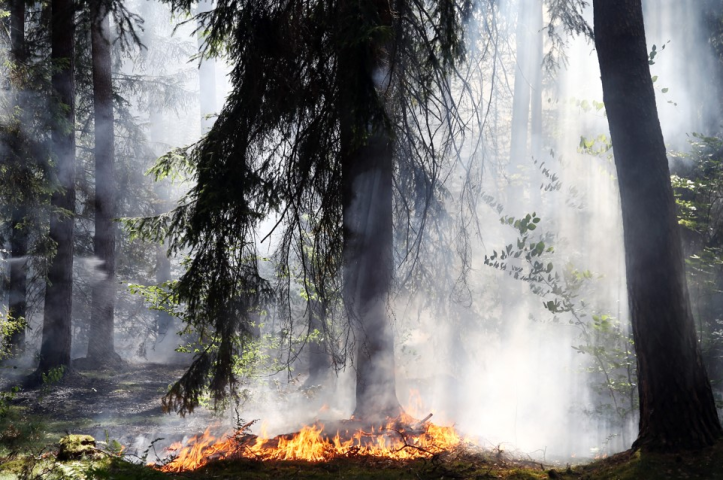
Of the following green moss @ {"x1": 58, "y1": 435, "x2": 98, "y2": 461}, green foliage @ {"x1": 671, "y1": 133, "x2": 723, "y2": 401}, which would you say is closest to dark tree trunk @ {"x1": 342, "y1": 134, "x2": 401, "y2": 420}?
green moss @ {"x1": 58, "y1": 435, "x2": 98, "y2": 461}

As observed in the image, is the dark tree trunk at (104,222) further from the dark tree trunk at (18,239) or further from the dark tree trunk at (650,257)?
the dark tree trunk at (650,257)

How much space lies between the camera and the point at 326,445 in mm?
6293

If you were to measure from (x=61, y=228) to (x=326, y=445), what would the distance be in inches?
428

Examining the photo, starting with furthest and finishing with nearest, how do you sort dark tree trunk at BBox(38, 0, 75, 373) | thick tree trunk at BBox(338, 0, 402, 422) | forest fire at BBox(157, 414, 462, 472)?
dark tree trunk at BBox(38, 0, 75, 373)
thick tree trunk at BBox(338, 0, 402, 422)
forest fire at BBox(157, 414, 462, 472)

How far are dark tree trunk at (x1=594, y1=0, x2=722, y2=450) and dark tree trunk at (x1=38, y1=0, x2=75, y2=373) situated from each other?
12.3 meters

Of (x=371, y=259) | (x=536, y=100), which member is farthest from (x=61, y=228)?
(x=536, y=100)

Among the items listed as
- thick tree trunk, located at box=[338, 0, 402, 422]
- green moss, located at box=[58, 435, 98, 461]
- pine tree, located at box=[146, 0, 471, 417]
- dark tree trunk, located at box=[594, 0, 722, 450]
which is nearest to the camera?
dark tree trunk, located at box=[594, 0, 722, 450]

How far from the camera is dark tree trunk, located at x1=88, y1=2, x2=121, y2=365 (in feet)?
50.4

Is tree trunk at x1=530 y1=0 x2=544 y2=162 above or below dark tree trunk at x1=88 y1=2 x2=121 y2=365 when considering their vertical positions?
above

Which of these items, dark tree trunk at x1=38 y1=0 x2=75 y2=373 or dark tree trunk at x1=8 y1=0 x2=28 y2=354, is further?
dark tree trunk at x1=38 y1=0 x2=75 y2=373

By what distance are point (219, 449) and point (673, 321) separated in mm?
4709

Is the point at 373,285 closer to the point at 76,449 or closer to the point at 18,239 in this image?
the point at 76,449

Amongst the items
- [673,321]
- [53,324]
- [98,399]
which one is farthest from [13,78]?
[673,321]

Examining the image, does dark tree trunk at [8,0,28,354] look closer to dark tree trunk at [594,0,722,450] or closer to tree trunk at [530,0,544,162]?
dark tree trunk at [594,0,722,450]
